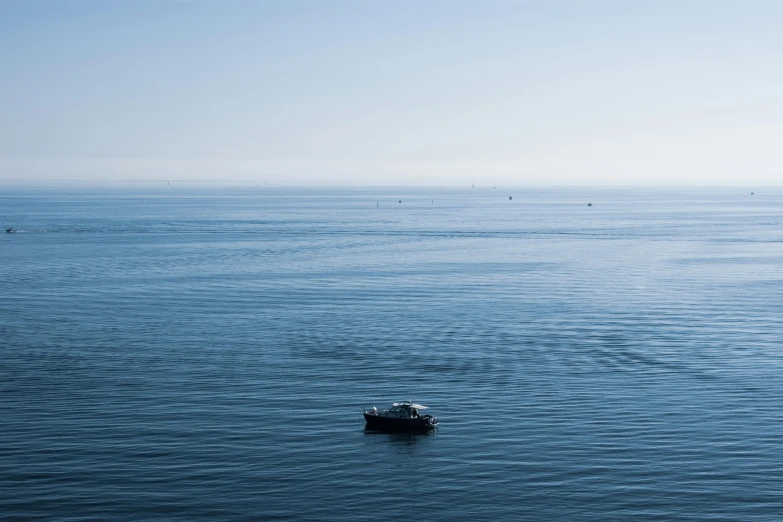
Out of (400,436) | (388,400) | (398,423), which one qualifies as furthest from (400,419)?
(388,400)

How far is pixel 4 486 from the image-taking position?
56.8 meters

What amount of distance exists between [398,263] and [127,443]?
111054 millimetres

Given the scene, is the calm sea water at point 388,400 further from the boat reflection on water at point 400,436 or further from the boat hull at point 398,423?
the boat hull at point 398,423

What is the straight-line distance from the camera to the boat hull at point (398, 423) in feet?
224

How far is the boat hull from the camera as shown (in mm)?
68188

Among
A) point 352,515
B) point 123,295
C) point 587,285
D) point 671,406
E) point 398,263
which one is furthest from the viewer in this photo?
point 398,263

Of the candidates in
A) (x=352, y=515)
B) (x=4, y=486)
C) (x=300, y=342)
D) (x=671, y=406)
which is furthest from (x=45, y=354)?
(x=671, y=406)

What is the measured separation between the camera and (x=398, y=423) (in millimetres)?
68312

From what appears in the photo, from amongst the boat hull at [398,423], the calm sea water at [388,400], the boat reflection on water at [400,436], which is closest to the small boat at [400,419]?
the boat hull at [398,423]

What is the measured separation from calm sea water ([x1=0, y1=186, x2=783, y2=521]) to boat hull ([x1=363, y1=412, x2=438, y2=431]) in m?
0.77

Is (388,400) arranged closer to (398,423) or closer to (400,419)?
(398,423)

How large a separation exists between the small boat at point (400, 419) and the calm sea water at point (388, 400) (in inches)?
35.1

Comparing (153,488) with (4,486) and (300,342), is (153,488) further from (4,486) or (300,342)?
(300,342)

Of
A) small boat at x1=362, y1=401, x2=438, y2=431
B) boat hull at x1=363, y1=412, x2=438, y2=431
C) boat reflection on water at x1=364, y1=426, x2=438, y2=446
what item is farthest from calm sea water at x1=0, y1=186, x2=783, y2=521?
small boat at x1=362, y1=401, x2=438, y2=431
